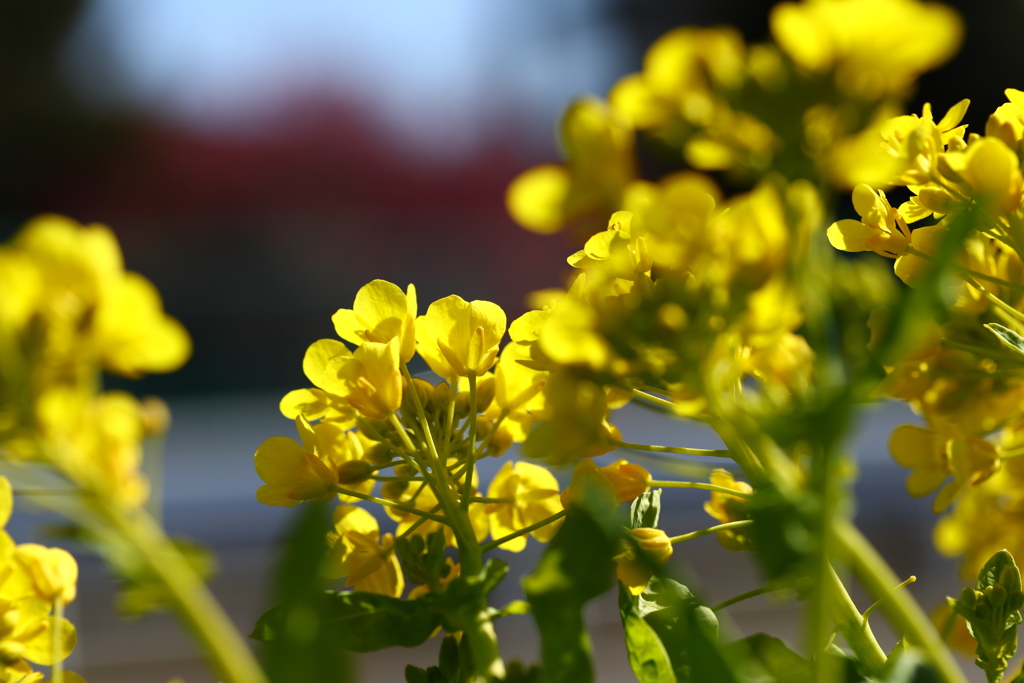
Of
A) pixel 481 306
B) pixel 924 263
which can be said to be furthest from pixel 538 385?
pixel 924 263

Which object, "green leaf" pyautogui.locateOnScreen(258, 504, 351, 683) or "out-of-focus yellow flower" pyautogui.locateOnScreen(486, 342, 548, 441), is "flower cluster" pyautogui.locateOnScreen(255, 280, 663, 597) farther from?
"green leaf" pyautogui.locateOnScreen(258, 504, 351, 683)

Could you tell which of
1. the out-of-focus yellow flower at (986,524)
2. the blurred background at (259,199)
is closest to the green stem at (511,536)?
the out-of-focus yellow flower at (986,524)

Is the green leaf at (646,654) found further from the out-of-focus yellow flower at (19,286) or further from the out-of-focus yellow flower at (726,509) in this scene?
the out-of-focus yellow flower at (19,286)

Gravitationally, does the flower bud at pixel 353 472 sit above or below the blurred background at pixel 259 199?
below

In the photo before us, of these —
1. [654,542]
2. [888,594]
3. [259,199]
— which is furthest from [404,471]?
[259,199]

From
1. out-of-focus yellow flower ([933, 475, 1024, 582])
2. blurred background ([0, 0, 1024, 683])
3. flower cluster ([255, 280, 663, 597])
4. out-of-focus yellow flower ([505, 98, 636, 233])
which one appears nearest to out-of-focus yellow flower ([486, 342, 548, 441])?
flower cluster ([255, 280, 663, 597])

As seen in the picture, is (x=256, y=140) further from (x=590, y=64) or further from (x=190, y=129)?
(x=590, y=64)
